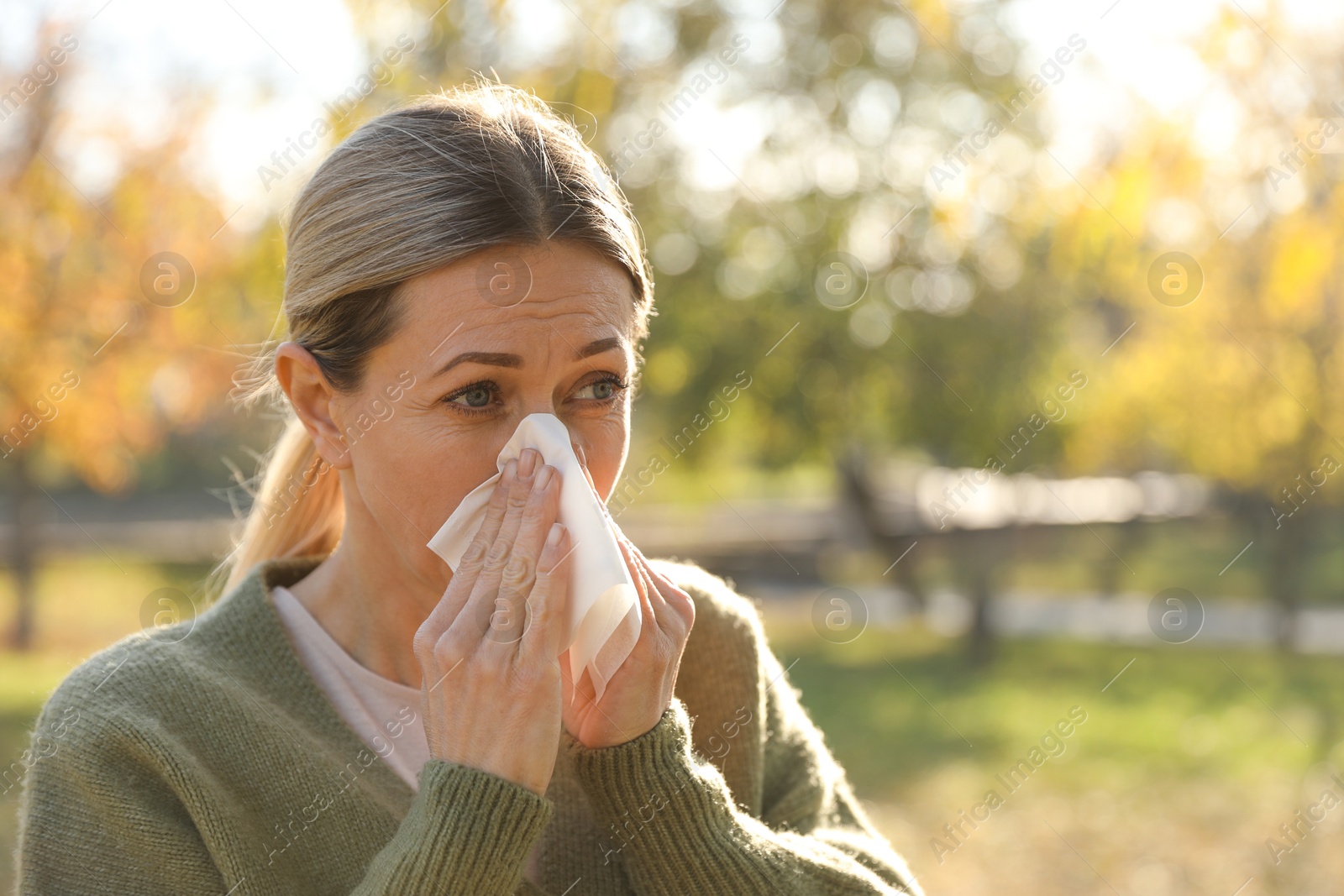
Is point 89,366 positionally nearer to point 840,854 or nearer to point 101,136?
point 101,136

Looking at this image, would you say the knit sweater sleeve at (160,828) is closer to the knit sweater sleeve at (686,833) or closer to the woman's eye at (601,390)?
the knit sweater sleeve at (686,833)

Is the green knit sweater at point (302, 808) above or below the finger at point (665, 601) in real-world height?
below

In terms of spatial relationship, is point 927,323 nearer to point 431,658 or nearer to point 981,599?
point 981,599

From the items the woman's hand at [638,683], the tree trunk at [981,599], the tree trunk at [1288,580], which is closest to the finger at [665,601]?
the woman's hand at [638,683]

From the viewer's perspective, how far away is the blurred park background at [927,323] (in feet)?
24.3

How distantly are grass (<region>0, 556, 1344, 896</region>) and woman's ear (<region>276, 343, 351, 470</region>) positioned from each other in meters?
4.98

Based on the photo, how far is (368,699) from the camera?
8.20 ft

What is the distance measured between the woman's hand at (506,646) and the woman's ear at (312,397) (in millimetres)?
483

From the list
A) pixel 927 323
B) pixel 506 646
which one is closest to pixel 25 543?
pixel 927 323

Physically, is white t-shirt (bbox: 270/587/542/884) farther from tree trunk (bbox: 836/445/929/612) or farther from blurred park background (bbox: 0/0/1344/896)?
tree trunk (bbox: 836/445/929/612)

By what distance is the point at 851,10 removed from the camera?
10.4 meters

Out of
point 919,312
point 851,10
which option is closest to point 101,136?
point 851,10

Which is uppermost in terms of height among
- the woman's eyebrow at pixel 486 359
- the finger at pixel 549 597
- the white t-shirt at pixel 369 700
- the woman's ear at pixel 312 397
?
the woman's eyebrow at pixel 486 359

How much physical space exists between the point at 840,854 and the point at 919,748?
25.0ft
